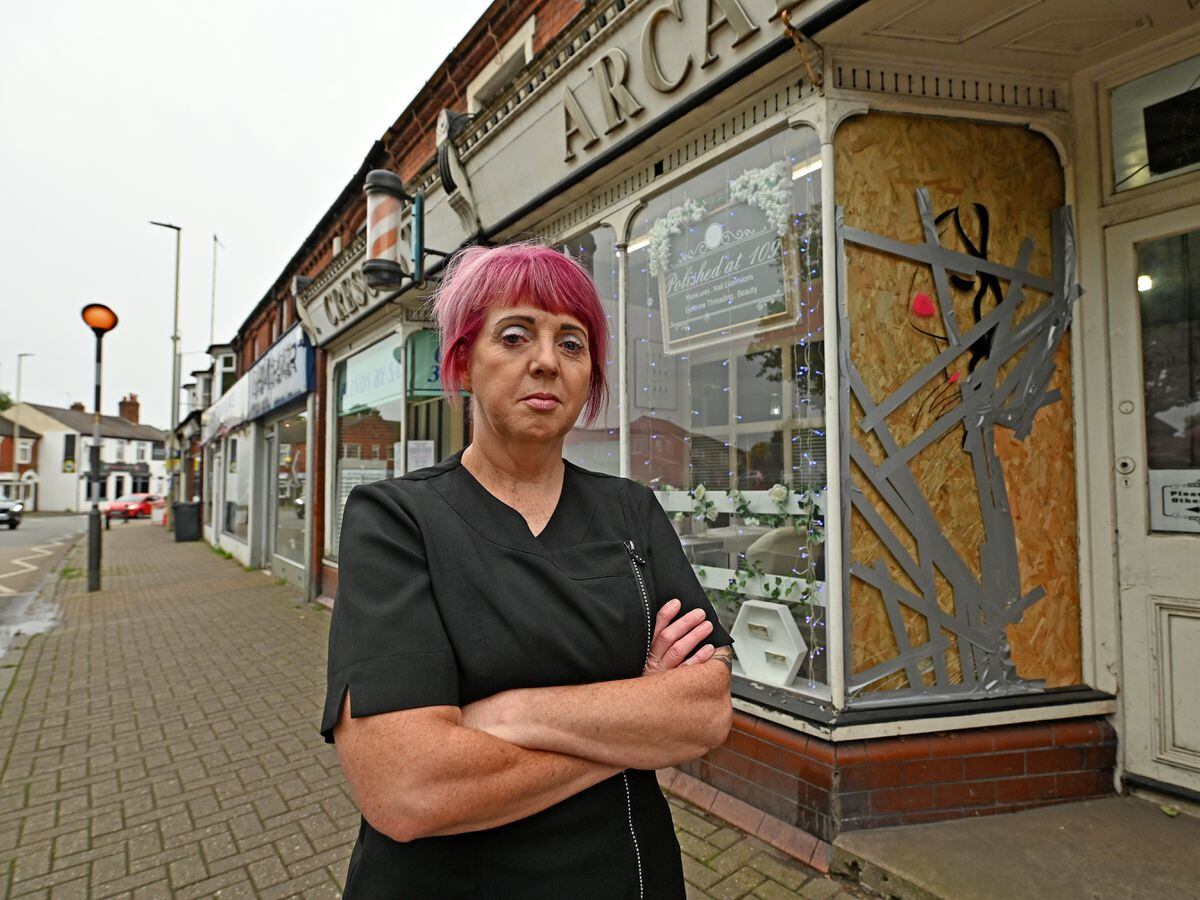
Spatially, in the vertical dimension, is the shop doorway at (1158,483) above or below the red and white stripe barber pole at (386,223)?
below

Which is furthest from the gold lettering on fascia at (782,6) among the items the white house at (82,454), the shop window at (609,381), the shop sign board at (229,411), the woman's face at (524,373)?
the white house at (82,454)

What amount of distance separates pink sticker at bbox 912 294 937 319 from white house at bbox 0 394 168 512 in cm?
5676

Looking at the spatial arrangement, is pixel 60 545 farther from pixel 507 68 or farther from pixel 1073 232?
pixel 1073 232

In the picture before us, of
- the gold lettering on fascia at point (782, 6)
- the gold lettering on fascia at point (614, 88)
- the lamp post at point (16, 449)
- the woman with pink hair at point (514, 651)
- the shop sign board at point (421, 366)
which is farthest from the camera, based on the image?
the lamp post at point (16, 449)

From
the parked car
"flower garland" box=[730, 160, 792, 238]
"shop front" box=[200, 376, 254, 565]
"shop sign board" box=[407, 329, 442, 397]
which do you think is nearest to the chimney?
the parked car

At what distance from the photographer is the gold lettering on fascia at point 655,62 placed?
11.4 feet

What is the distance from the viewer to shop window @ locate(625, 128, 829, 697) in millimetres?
3256

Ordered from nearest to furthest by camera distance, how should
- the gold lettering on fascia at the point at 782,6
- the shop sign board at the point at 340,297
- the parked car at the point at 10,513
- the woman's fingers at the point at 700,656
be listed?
the woman's fingers at the point at 700,656 → the gold lettering on fascia at the point at 782,6 → the shop sign board at the point at 340,297 → the parked car at the point at 10,513

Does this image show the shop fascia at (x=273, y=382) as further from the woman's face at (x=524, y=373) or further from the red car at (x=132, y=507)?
the red car at (x=132, y=507)

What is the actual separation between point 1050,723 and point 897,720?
2.76ft

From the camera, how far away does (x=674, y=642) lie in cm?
138

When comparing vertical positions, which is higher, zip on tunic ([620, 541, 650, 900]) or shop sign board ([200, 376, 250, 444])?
shop sign board ([200, 376, 250, 444])

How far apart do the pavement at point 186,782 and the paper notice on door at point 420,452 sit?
230cm

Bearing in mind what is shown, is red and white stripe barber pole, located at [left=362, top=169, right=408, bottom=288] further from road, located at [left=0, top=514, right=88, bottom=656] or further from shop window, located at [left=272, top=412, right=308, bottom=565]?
road, located at [left=0, top=514, right=88, bottom=656]
